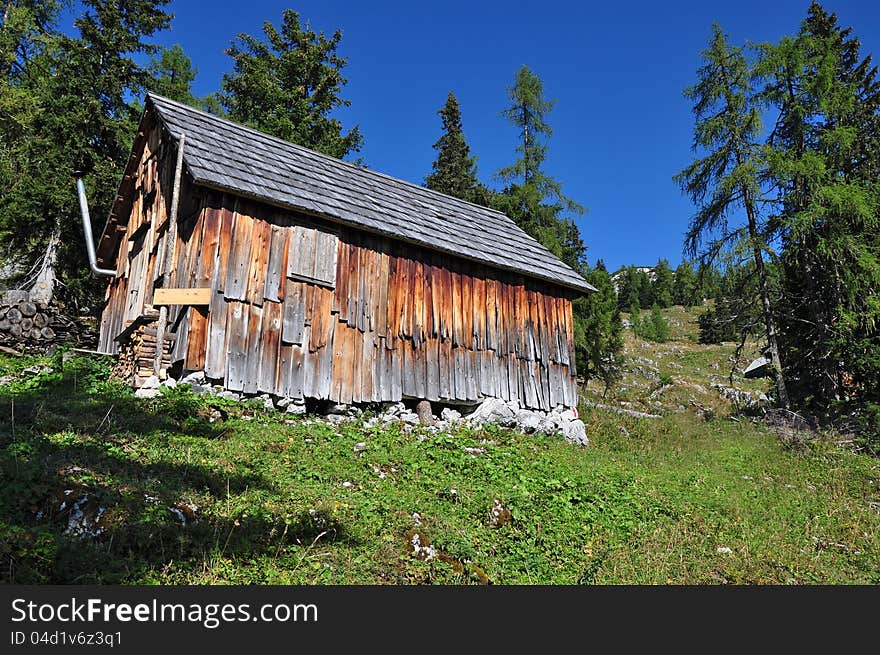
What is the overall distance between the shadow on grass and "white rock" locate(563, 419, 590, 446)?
8802 mm

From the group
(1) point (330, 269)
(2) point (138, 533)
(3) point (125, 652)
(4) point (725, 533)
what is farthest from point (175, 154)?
(4) point (725, 533)

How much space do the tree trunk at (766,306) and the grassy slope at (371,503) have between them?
5.09 meters

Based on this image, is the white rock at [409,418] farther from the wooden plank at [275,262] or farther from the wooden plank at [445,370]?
the wooden plank at [275,262]

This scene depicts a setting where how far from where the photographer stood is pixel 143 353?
33.0 ft

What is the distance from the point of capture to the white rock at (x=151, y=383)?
32.0 feet

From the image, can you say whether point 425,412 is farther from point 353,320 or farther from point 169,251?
point 169,251

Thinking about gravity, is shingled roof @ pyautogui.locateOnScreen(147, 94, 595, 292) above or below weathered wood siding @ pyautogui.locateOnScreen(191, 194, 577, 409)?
above

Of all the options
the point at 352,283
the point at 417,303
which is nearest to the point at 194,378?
the point at 352,283

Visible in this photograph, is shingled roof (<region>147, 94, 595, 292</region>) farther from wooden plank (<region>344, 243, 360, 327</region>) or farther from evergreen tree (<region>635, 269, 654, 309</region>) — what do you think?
evergreen tree (<region>635, 269, 654, 309</region>)

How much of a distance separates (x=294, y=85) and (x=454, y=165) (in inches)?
404

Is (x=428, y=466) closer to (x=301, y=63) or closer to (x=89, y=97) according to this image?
(x=89, y=97)

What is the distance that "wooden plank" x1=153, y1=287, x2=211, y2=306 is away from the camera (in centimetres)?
995

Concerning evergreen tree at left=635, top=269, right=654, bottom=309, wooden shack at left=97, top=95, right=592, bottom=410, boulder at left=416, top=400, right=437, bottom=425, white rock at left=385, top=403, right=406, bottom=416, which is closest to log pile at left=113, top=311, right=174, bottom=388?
wooden shack at left=97, top=95, right=592, bottom=410

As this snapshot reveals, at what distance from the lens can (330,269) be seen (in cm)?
1141
